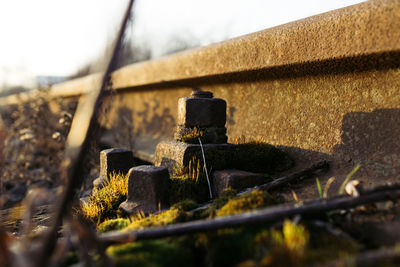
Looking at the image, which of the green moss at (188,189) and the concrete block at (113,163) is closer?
the green moss at (188,189)

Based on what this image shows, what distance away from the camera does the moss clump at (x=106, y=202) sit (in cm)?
308

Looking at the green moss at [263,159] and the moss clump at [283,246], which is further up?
the green moss at [263,159]

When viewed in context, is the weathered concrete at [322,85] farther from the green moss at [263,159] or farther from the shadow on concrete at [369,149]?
the green moss at [263,159]

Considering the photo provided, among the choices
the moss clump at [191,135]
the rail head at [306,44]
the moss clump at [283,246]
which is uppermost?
the rail head at [306,44]

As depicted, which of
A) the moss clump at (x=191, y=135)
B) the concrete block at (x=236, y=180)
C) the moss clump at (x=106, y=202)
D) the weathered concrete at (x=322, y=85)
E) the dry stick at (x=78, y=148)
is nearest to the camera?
the dry stick at (x=78, y=148)

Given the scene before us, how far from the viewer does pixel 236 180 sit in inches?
110

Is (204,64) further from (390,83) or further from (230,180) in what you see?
(390,83)

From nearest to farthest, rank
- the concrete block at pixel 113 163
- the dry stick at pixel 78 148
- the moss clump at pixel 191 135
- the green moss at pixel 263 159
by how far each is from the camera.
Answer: the dry stick at pixel 78 148 → the green moss at pixel 263 159 → the moss clump at pixel 191 135 → the concrete block at pixel 113 163

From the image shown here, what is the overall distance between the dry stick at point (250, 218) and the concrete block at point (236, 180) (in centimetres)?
104

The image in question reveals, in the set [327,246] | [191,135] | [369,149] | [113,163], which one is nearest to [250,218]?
[327,246]

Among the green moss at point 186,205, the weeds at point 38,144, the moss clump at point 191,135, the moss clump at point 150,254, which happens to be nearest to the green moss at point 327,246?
the moss clump at point 150,254

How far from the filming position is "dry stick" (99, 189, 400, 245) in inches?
64.7

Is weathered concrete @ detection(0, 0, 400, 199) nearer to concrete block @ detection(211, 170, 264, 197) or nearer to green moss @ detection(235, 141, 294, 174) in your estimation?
green moss @ detection(235, 141, 294, 174)

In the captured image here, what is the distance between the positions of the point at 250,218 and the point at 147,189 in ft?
4.61
